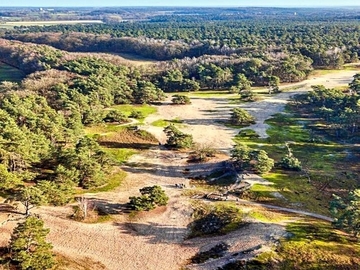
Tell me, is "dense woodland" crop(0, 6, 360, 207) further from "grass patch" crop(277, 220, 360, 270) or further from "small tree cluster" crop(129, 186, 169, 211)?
"grass patch" crop(277, 220, 360, 270)

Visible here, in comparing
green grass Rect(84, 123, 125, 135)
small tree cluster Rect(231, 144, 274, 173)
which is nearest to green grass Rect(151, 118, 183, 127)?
green grass Rect(84, 123, 125, 135)

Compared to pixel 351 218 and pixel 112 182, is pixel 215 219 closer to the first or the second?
pixel 351 218

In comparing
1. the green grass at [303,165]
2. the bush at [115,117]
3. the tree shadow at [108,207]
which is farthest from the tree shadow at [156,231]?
the bush at [115,117]

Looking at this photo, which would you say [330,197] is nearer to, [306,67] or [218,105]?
[218,105]

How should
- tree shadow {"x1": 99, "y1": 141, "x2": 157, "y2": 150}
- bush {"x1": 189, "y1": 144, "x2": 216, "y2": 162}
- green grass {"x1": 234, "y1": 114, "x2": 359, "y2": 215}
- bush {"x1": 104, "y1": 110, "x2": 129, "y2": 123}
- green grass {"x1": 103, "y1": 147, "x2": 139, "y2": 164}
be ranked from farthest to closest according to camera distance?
bush {"x1": 104, "y1": 110, "x2": 129, "y2": 123} < tree shadow {"x1": 99, "y1": 141, "x2": 157, "y2": 150} < green grass {"x1": 103, "y1": 147, "x2": 139, "y2": 164} < bush {"x1": 189, "y1": 144, "x2": 216, "y2": 162} < green grass {"x1": 234, "y1": 114, "x2": 359, "y2": 215}

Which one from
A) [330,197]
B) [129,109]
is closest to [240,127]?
[129,109]
